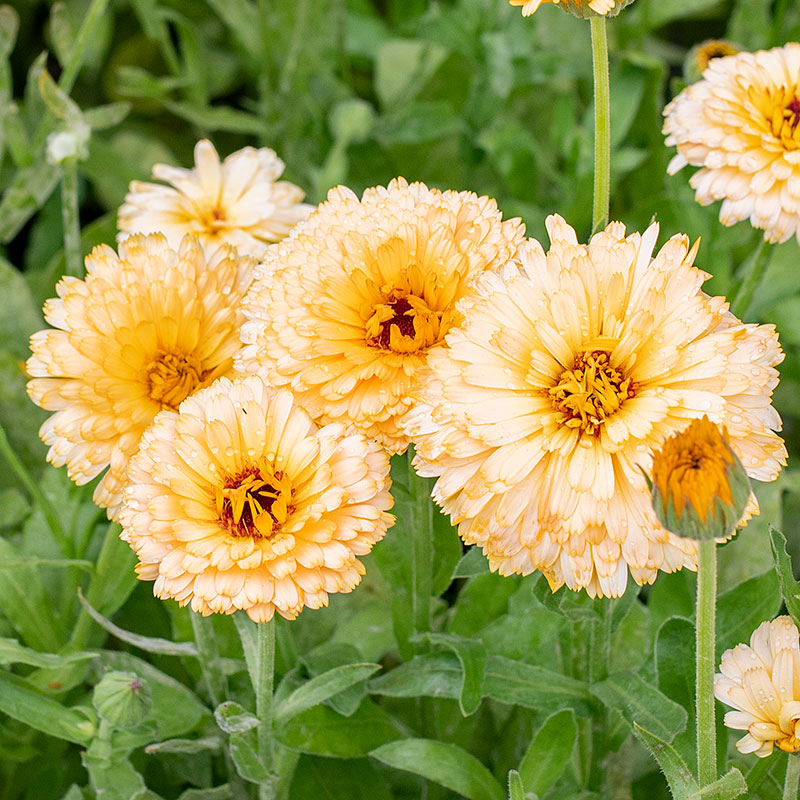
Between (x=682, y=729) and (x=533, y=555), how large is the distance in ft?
0.74

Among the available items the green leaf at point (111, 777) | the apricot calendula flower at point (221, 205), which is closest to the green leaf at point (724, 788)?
the green leaf at point (111, 777)

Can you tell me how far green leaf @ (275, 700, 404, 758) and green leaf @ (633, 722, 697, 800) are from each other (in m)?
0.28

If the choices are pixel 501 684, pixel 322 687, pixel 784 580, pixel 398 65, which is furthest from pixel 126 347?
pixel 398 65

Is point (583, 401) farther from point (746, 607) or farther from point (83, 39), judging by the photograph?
point (83, 39)

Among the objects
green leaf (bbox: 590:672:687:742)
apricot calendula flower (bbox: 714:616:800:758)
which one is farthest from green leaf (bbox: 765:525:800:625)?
green leaf (bbox: 590:672:687:742)

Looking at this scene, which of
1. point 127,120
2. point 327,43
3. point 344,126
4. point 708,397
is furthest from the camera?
point 127,120

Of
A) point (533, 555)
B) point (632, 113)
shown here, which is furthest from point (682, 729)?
point (632, 113)

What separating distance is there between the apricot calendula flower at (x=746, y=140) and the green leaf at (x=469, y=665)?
1.39ft

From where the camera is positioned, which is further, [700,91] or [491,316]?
[700,91]

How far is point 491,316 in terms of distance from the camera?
69cm

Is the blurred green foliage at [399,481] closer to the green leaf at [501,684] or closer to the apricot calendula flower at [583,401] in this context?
the green leaf at [501,684]

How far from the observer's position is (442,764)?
88cm

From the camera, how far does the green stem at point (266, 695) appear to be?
30.0 inches

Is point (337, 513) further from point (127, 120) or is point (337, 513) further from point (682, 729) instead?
point (127, 120)
